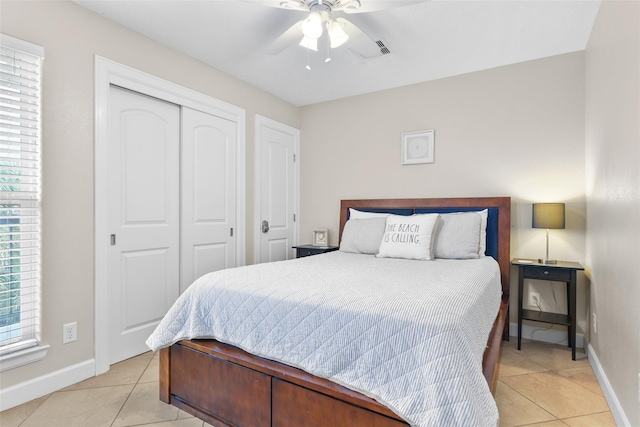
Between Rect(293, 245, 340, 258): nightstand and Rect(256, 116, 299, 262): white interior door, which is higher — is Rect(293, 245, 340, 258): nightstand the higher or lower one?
the lower one

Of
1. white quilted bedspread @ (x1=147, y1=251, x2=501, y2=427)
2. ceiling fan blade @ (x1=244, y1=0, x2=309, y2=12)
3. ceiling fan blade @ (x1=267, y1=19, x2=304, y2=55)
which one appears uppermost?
ceiling fan blade @ (x1=244, y1=0, x2=309, y2=12)

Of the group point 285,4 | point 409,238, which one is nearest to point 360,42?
point 285,4

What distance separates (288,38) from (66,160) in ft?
5.37

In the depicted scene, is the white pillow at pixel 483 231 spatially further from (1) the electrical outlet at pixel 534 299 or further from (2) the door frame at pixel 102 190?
(2) the door frame at pixel 102 190

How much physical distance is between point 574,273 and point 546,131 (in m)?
1.26

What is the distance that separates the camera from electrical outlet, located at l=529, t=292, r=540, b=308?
3020mm

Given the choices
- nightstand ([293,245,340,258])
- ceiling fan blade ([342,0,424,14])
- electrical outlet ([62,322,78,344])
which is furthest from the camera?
nightstand ([293,245,340,258])

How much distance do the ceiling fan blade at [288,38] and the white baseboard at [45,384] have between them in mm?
2476

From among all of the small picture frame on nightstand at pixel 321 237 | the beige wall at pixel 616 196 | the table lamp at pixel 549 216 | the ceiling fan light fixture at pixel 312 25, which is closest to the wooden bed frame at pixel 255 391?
the beige wall at pixel 616 196

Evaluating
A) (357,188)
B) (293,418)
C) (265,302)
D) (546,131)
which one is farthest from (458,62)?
(293,418)

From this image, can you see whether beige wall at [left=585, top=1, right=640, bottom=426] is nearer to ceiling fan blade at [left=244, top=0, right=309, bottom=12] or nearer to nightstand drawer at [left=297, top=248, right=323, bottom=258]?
ceiling fan blade at [left=244, top=0, right=309, bottom=12]

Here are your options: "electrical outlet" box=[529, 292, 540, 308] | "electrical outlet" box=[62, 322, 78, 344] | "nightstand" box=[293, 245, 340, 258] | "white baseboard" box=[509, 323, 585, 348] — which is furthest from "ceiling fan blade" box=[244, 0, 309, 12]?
"white baseboard" box=[509, 323, 585, 348]

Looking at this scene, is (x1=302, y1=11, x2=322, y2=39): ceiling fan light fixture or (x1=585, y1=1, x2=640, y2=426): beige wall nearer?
(x1=585, y1=1, x2=640, y2=426): beige wall

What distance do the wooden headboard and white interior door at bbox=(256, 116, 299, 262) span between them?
1.26 metres
